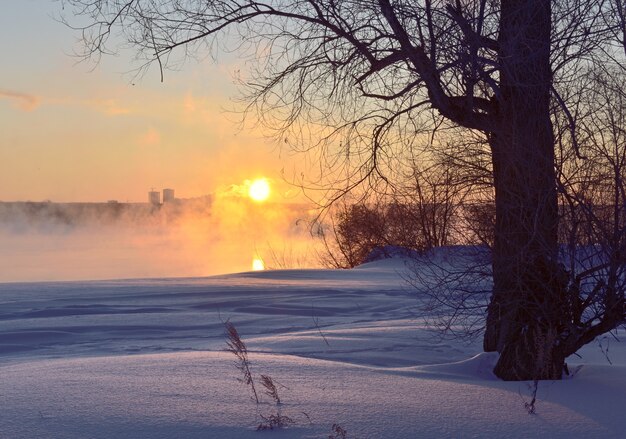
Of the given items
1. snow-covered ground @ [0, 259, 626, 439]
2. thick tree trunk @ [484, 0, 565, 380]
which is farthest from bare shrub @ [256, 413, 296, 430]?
thick tree trunk @ [484, 0, 565, 380]

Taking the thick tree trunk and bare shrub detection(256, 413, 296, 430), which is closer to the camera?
bare shrub detection(256, 413, 296, 430)

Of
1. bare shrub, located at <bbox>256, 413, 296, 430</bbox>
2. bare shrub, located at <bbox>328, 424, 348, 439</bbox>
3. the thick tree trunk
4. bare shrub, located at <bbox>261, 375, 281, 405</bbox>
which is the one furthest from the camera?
the thick tree trunk

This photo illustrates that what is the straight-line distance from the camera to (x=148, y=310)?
34.6ft

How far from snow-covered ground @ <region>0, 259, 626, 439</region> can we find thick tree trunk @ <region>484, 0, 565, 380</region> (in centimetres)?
38

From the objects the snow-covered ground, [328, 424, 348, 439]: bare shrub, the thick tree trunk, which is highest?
the thick tree trunk

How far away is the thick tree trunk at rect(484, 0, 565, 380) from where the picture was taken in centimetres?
527

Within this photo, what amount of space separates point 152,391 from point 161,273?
26.6m

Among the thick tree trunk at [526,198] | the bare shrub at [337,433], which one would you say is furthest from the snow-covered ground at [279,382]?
the thick tree trunk at [526,198]

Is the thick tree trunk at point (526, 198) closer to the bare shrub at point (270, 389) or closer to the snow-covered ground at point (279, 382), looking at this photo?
the snow-covered ground at point (279, 382)

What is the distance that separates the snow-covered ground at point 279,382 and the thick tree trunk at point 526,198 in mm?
381

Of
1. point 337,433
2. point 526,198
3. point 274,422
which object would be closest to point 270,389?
point 274,422

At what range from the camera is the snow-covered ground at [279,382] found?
386 cm

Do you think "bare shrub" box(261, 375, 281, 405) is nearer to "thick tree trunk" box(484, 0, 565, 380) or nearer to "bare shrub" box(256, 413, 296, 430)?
"bare shrub" box(256, 413, 296, 430)

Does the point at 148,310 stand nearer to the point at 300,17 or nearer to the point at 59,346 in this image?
the point at 59,346
